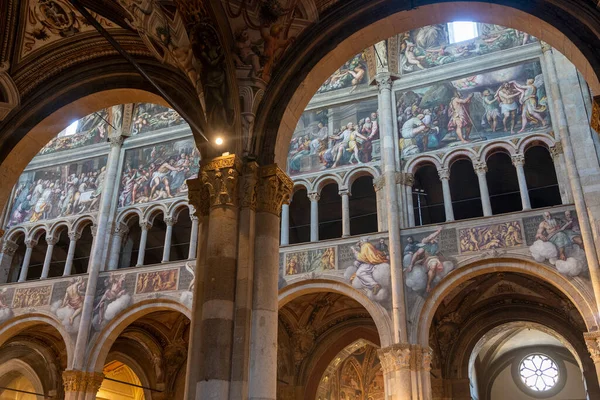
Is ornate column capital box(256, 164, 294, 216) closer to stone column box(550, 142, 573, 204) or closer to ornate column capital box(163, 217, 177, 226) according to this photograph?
stone column box(550, 142, 573, 204)

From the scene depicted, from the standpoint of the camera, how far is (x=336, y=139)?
53.8 feet

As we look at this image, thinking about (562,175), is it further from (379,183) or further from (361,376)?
(361,376)

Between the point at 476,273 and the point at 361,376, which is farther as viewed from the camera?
the point at 361,376

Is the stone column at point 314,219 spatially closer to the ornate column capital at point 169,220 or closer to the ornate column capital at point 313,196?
the ornate column capital at point 313,196

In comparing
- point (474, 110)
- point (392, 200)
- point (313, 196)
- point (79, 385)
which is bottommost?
point (79, 385)

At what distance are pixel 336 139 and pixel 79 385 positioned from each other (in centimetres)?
920

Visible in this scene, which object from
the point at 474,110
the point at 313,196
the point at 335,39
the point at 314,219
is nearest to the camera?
the point at 335,39

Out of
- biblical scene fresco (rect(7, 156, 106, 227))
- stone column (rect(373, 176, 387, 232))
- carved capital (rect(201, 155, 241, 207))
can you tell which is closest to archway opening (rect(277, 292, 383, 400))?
stone column (rect(373, 176, 387, 232))

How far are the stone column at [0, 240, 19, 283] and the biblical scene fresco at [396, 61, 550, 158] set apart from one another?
40.7 ft

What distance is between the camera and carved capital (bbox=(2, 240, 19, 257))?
1883 centimetres

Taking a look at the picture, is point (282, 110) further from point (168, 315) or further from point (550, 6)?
point (168, 315)

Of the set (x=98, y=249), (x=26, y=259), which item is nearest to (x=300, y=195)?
(x=98, y=249)

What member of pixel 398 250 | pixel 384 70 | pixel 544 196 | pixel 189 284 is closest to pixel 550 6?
pixel 398 250

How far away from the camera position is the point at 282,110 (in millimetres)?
7527
